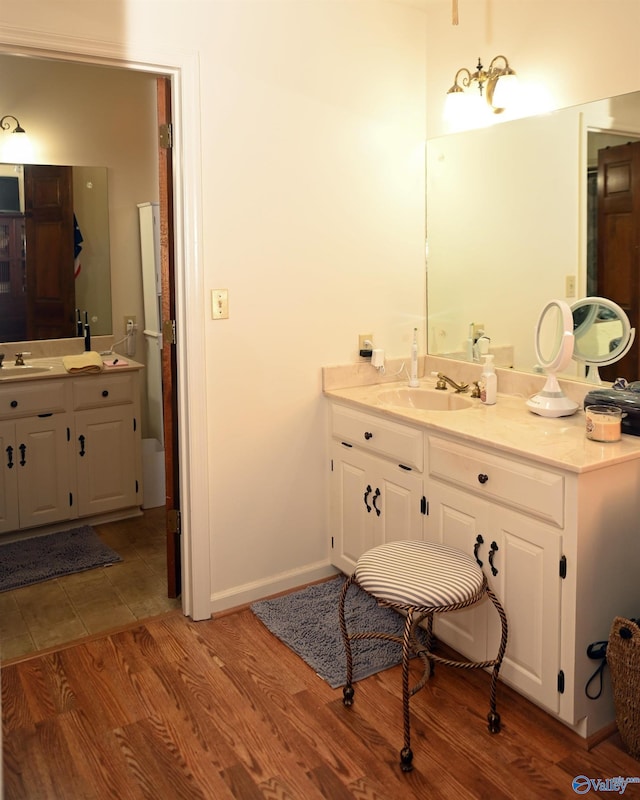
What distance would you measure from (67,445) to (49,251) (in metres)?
1.10

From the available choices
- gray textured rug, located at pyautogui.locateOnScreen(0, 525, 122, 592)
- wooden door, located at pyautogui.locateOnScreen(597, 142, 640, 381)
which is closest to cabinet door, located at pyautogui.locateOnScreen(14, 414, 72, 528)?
gray textured rug, located at pyautogui.locateOnScreen(0, 525, 122, 592)

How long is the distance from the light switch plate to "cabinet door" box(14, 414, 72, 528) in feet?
4.70

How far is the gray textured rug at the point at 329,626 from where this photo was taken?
2533 millimetres

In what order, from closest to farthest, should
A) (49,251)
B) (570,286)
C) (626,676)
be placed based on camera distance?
(626,676) < (570,286) < (49,251)

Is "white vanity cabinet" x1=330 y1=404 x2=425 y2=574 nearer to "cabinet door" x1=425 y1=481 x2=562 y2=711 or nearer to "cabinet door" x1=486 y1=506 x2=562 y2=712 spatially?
"cabinet door" x1=425 y1=481 x2=562 y2=711

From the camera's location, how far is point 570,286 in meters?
2.66

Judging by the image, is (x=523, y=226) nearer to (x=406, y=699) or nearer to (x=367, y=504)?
(x=367, y=504)

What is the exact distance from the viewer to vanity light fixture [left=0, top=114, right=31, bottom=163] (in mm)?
3900

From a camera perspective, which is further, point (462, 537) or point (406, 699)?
point (462, 537)

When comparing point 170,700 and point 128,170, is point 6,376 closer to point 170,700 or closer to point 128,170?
point 128,170

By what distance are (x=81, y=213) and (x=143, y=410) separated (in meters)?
1.18

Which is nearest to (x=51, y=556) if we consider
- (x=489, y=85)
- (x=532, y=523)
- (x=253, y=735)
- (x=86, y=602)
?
(x=86, y=602)

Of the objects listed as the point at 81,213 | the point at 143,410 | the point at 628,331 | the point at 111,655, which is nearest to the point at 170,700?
the point at 111,655

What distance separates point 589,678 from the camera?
2098 mm
